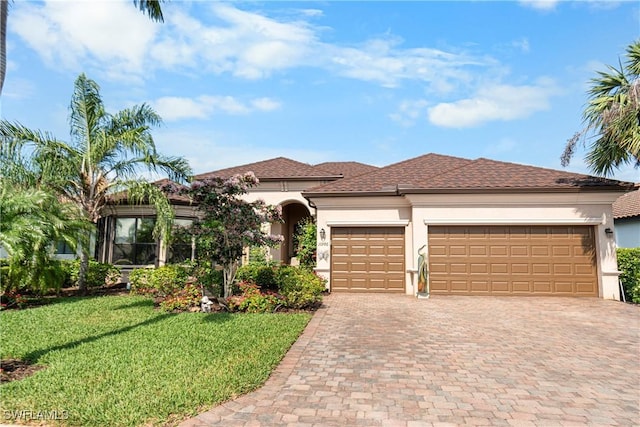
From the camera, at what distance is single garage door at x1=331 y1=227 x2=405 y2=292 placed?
12.7m

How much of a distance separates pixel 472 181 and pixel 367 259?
4736 millimetres

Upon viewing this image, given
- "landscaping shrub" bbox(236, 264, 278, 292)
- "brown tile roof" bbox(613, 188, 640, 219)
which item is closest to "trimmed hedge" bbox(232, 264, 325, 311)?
"landscaping shrub" bbox(236, 264, 278, 292)

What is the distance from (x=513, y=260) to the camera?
468 inches

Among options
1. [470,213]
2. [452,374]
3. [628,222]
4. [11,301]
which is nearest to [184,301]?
[11,301]

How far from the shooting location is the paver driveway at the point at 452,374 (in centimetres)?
373

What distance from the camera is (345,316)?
28.5 feet

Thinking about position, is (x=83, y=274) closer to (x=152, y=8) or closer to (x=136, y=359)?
(x=136, y=359)

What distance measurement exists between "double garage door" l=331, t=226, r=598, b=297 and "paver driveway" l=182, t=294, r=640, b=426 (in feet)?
9.67

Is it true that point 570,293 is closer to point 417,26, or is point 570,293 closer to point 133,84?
point 417,26

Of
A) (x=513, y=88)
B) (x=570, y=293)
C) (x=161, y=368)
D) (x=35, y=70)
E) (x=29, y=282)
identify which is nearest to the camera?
(x=161, y=368)

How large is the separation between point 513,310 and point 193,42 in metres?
11.2

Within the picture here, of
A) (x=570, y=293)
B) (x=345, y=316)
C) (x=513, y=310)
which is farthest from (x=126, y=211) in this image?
(x=570, y=293)

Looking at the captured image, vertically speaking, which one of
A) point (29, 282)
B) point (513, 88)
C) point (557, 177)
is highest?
point (513, 88)

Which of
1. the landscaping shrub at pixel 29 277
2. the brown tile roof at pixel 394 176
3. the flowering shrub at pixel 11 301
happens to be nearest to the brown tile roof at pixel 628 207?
the brown tile roof at pixel 394 176
